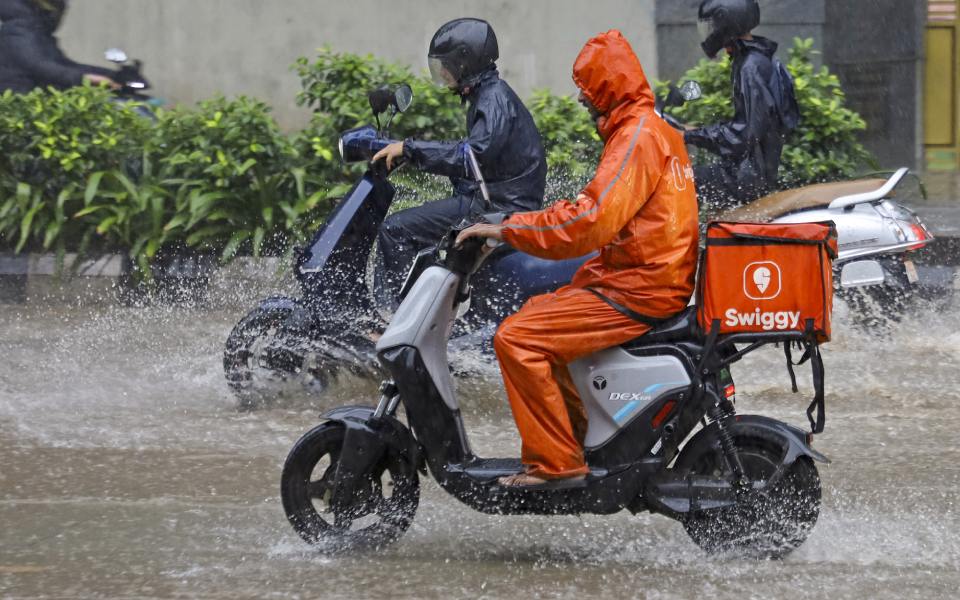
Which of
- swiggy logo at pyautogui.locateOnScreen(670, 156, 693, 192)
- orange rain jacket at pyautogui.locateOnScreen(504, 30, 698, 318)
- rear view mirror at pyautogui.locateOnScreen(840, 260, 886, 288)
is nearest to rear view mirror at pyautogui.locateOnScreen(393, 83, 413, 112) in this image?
orange rain jacket at pyautogui.locateOnScreen(504, 30, 698, 318)

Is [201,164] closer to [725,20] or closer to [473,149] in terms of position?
[725,20]

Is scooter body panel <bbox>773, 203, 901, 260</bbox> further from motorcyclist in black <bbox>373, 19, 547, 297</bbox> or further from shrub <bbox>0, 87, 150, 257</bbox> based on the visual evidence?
shrub <bbox>0, 87, 150, 257</bbox>

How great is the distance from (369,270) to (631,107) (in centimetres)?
244

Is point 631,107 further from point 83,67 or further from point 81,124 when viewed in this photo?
point 83,67

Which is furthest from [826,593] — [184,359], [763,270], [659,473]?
[184,359]

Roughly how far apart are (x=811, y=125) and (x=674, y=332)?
5.19 metres

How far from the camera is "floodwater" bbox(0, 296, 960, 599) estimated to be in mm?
4199

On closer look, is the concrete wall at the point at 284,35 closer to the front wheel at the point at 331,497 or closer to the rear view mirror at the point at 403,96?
the rear view mirror at the point at 403,96

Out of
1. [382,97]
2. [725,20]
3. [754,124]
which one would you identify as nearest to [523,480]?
[382,97]

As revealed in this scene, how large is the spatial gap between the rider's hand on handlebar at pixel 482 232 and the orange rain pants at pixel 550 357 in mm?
257

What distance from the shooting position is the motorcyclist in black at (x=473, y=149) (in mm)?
6062

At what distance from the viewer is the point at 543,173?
629cm

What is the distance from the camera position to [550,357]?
4203mm

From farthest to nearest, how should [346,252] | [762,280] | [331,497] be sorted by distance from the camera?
[346,252]
[331,497]
[762,280]
